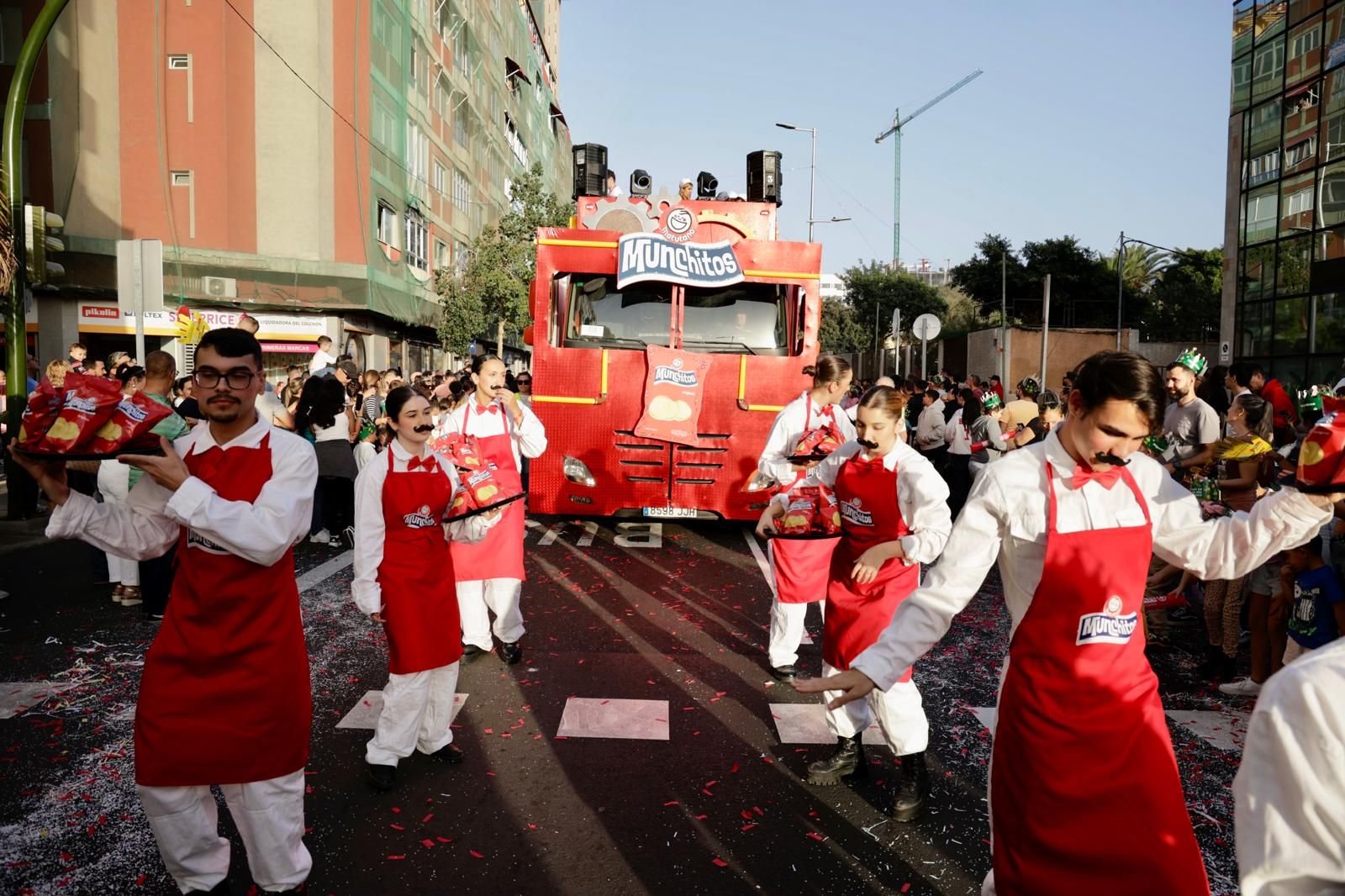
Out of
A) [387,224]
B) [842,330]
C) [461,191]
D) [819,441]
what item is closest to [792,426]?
[819,441]

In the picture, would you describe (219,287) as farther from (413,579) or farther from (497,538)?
(413,579)

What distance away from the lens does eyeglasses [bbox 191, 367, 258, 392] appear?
313 cm

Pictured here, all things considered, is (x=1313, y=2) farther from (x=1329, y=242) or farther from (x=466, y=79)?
(x=466, y=79)

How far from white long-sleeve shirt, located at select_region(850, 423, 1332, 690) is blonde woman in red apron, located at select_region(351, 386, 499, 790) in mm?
2501

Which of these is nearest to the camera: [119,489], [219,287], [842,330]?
[119,489]

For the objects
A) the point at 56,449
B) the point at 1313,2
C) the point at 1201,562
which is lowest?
the point at 1201,562

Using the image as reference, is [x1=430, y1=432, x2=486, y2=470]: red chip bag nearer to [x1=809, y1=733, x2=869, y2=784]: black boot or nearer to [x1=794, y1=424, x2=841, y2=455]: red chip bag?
[x1=794, y1=424, x2=841, y2=455]: red chip bag

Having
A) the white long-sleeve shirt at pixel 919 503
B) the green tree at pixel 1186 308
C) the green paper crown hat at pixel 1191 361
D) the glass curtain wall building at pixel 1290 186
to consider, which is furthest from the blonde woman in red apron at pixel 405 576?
the green tree at pixel 1186 308

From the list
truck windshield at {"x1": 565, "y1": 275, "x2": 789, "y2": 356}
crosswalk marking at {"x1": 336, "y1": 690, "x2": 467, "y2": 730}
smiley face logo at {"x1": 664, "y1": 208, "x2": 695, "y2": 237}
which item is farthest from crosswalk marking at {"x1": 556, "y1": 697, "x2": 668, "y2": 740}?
smiley face logo at {"x1": 664, "y1": 208, "x2": 695, "y2": 237}

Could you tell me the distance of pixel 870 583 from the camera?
14.8 ft

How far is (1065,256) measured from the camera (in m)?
48.8

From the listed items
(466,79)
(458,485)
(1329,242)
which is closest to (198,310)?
(466,79)

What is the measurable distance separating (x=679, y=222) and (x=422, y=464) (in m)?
6.15

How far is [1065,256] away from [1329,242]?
81.5 feet
